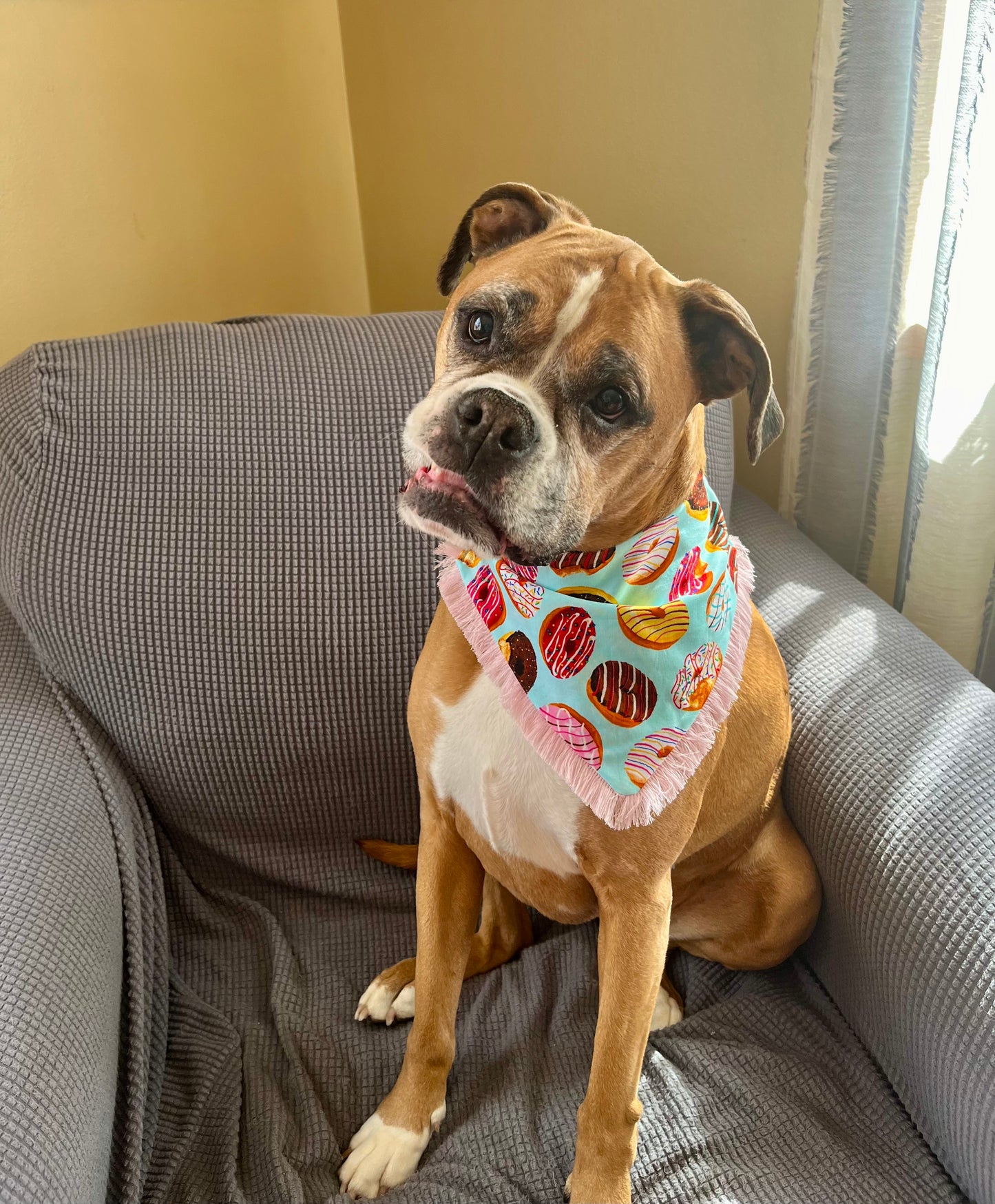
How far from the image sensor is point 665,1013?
1447 millimetres

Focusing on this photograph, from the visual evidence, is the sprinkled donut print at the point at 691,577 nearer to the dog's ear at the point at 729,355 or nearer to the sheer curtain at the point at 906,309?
the dog's ear at the point at 729,355

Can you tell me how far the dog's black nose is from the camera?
37.7 inches

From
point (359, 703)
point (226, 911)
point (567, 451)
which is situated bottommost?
point (226, 911)

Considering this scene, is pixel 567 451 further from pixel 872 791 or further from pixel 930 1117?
pixel 930 1117

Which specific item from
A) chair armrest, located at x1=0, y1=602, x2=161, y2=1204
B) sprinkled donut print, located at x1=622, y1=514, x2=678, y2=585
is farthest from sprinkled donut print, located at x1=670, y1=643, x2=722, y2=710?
chair armrest, located at x1=0, y1=602, x2=161, y2=1204

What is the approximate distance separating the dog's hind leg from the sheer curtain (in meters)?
0.83

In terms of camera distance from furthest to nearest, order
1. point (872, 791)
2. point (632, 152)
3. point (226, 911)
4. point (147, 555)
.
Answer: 1. point (632, 152)
2. point (226, 911)
3. point (147, 555)
4. point (872, 791)

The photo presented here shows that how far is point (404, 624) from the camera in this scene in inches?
61.6

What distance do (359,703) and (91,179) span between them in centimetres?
110

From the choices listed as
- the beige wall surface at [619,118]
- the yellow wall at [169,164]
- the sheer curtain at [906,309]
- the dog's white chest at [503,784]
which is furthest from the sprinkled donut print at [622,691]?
the yellow wall at [169,164]

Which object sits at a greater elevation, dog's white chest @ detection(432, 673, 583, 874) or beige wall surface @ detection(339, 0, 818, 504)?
beige wall surface @ detection(339, 0, 818, 504)

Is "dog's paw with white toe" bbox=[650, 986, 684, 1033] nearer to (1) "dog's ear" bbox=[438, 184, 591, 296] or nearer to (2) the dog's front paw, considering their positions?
(2) the dog's front paw

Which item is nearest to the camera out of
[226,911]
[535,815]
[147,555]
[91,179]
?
[535,815]

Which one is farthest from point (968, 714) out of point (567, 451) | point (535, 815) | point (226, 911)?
point (226, 911)
